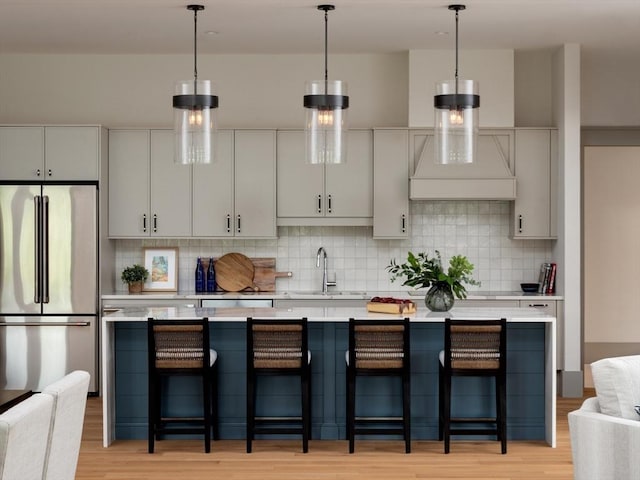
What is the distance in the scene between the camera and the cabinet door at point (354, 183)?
8281 mm

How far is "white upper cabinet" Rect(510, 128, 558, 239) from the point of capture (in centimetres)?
822

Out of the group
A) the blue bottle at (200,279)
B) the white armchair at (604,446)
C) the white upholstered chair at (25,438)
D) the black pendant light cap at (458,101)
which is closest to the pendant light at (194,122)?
the black pendant light cap at (458,101)

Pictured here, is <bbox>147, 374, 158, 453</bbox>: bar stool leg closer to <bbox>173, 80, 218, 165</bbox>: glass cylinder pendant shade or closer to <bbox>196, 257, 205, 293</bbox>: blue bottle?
<bbox>173, 80, 218, 165</bbox>: glass cylinder pendant shade

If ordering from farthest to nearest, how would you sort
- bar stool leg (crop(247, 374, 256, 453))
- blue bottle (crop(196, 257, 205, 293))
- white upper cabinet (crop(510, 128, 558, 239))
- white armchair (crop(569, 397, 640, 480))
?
blue bottle (crop(196, 257, 205, 293))
white upper cabinet (crop(510, 128, 558, 239))
bar stool leg (crop(247, 374, 256, 453))
white armchair (crop(569, 397, 640, 480))

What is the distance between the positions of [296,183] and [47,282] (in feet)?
7.56

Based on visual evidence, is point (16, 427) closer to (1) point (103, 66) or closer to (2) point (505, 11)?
(2) point (505, 11)

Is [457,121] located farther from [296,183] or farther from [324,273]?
[324,273]

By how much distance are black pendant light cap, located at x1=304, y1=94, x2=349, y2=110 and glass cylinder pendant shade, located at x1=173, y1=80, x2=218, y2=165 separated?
57cm

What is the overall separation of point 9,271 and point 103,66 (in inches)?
80.6

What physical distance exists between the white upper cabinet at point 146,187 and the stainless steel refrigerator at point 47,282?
11.6 inches

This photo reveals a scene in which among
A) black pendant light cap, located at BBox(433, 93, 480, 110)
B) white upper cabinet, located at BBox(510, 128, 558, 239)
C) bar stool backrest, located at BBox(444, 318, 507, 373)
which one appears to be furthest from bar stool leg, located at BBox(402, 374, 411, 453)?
white upper cabinet, located at BBox(510, 128, 558, 239)

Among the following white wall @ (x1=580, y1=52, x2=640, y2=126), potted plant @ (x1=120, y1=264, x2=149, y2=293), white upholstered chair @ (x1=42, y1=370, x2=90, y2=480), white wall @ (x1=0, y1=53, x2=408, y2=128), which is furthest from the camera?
Result: white wall @ (x1=580, y1=52, x2=640, y2=126)

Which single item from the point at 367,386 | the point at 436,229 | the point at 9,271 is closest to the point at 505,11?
the point at 436,229

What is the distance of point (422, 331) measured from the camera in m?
6.38
